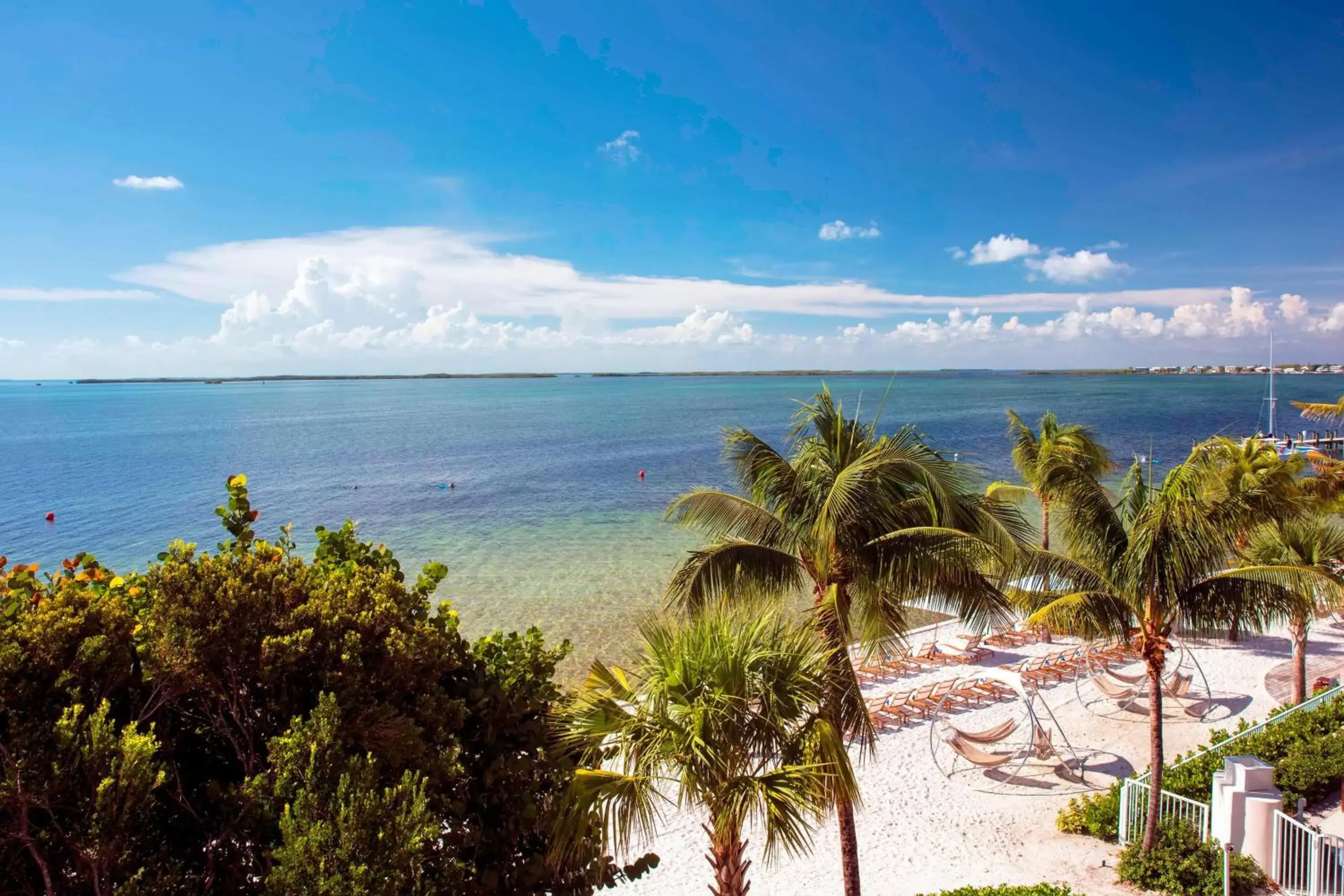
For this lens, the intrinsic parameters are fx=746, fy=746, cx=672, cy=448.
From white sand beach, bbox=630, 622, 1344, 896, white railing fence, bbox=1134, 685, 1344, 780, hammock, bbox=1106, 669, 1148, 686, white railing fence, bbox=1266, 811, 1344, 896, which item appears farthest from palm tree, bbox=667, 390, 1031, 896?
hammock, bbox=1106, 669, 1148, 686

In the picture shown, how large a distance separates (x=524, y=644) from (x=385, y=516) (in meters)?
35.6

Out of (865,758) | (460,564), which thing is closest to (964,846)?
(865,758)

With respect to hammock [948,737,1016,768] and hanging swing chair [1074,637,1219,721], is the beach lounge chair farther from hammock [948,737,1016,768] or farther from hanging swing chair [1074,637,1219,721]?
hammock [948,737,1016,768]

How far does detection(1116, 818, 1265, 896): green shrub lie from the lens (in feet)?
27.7

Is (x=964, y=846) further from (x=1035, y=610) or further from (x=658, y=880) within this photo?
(x=658, y=880)

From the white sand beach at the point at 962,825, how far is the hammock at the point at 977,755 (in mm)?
377

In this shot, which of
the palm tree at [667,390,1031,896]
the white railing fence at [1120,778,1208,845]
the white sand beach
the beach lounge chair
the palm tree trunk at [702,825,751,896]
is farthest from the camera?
the beach lounge chair

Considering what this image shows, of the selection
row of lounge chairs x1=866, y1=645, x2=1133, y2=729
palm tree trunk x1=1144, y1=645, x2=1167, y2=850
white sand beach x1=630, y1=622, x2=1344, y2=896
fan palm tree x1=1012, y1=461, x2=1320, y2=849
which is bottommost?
white sand beach x1=630, y1=622, x2=1344, y2=896

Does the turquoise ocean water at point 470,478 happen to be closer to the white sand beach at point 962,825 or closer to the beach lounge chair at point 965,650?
the beach lounge chair at point 965,650

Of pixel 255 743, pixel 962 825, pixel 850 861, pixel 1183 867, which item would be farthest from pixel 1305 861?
pixel 255 743

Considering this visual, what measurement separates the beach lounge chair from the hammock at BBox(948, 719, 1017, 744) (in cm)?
469

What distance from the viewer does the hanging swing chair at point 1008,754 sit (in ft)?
40.1

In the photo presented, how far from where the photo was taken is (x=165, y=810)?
4.27m

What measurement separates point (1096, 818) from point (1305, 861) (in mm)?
2487
